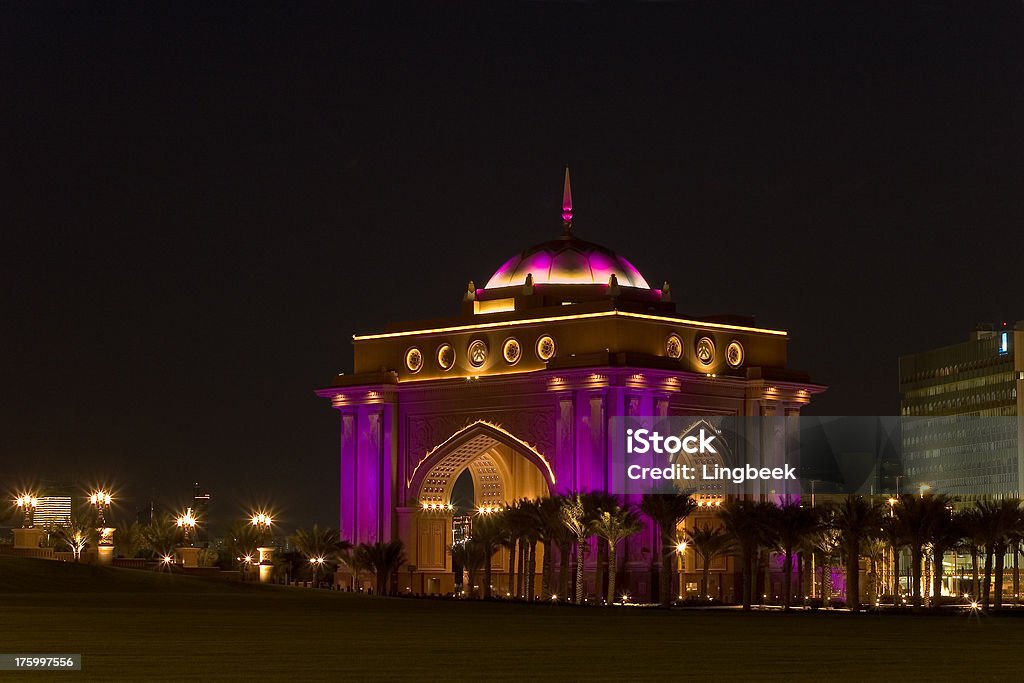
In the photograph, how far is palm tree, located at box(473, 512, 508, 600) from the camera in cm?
7656

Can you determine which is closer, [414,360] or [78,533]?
[414,360]

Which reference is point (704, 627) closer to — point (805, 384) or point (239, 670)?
point (239, 670)

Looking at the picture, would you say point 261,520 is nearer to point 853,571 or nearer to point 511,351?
point 511,351

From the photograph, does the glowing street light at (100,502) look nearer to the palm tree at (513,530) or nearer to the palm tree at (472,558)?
the palm tree at (472,558)

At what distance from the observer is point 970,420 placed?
159000mm

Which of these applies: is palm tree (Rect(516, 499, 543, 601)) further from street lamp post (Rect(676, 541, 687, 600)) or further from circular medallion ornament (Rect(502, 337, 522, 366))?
circular medallion ornament (Rect(502, 337, 522, 366))

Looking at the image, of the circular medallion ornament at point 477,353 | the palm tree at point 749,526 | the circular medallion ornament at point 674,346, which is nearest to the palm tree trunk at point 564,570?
the palm tree at point 749,526

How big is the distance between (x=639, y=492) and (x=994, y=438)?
77.4 meters

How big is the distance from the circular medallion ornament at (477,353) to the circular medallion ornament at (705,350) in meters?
8.43

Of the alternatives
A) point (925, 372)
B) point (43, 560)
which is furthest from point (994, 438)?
point (43, 560)

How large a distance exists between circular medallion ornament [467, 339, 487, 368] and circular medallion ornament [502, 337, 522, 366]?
1.02m

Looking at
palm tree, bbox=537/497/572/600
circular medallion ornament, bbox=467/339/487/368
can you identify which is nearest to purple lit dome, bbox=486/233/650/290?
circular medallion ornament, bbox=467/339/487/368

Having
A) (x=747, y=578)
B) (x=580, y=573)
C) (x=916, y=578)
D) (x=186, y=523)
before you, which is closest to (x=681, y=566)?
(x=580, y=573)

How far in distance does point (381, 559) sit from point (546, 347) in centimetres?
1033
